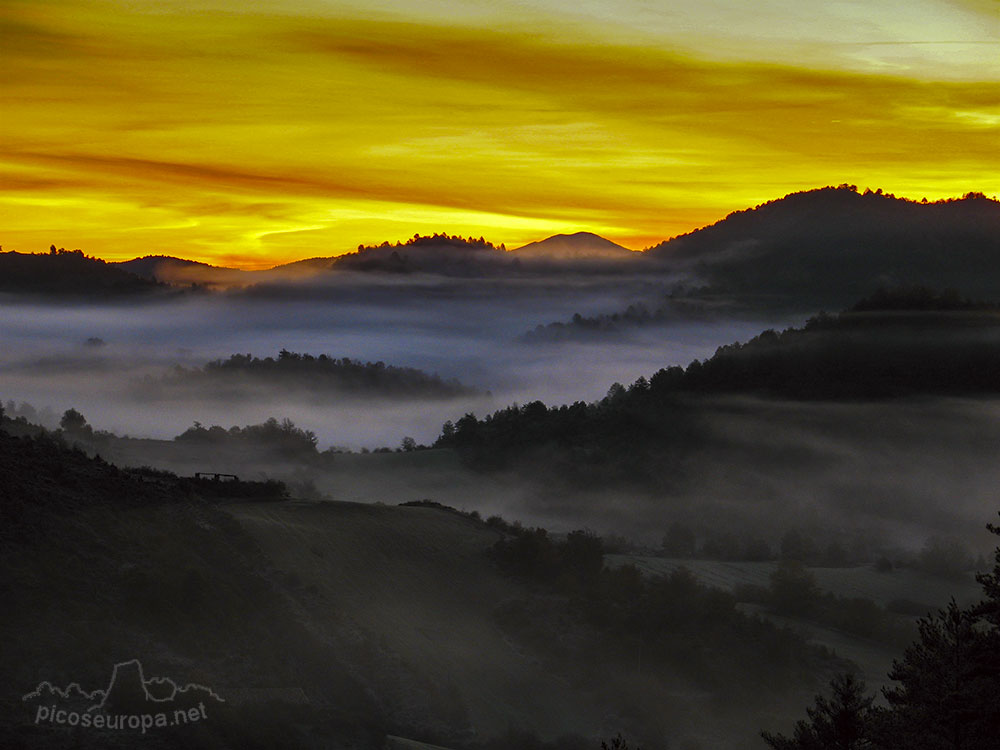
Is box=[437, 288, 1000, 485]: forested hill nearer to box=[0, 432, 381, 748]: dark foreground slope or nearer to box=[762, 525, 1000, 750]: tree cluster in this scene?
box=[0, 432, 381, 748]: dark foreground slope

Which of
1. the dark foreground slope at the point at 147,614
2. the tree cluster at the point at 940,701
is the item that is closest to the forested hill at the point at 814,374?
the dark foreground slope at the point at 147,614

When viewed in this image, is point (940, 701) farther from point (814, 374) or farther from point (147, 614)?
point (814, 374)

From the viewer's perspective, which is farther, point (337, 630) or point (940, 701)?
point (337, 630)

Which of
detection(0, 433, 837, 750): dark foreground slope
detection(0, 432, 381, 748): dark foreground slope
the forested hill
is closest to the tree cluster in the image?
detection(0, 432, 381, 748): dark foreground slope

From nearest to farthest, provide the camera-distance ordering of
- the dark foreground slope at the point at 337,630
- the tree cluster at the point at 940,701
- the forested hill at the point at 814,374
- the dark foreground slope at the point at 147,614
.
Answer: the tree cluster at the point at 940,701 → the dark foreground slope at the point at 147,614 → the dark foreground slope at the point at 337,630 → the forested hill at the point at 814,374

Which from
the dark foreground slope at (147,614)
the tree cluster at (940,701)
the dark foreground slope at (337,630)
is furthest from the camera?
the dark foreground slope at (337,630)

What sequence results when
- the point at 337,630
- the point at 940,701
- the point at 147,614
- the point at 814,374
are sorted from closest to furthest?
the point at 940,701, the point at 147,614, the point at 337,630, the point at 814,374

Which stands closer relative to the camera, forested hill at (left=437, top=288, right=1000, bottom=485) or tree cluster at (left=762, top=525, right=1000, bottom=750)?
tree cluster at (left=762, top=525, right=1000, bottom=750)

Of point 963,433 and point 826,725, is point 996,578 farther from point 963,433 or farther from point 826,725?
point 963,433

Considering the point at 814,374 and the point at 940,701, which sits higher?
the point at 940,701

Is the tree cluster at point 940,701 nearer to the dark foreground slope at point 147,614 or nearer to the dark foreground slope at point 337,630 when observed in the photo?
the dark foreground slope at point 147,614

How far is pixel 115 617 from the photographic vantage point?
155 ft

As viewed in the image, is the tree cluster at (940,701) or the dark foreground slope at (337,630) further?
the dark foreground slope at (337,630)

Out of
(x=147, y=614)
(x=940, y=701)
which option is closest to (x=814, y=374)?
(x=147, y=614)
